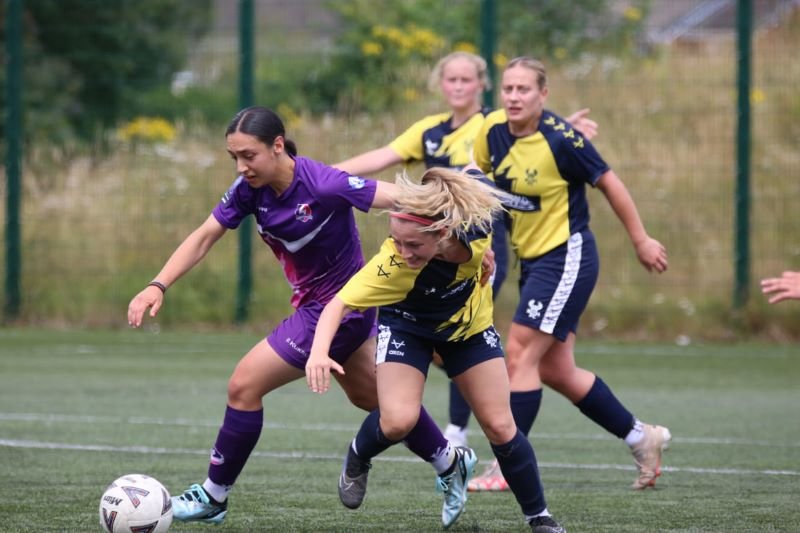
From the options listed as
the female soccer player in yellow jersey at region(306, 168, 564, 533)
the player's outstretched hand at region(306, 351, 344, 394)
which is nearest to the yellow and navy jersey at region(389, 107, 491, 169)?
the female soccer player in yellow jersey at region(306, 168, 564, 533)

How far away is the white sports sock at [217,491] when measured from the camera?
5223 mm

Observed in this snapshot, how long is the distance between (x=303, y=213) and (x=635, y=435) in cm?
207

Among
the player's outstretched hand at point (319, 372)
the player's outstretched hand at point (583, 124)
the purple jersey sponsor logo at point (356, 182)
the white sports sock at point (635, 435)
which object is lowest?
the white sports sock at point (635, 435)

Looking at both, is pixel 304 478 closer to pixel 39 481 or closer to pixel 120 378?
pixel 39 481

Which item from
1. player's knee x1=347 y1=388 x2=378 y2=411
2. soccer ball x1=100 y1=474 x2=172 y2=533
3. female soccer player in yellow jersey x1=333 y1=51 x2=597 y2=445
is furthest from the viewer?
female soccer player in yellow jersey x1=333 y1=51 x2=597 y2=445

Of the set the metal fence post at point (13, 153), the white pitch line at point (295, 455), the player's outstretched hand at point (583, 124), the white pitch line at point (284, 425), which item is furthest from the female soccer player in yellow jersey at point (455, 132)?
the metal fence post at point (13, 153)

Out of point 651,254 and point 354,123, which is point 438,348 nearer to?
point 651,254

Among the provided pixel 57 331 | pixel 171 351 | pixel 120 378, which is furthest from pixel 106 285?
pixel 120 378

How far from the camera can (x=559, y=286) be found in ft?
20.7

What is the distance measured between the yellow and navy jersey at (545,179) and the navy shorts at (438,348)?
134 cm

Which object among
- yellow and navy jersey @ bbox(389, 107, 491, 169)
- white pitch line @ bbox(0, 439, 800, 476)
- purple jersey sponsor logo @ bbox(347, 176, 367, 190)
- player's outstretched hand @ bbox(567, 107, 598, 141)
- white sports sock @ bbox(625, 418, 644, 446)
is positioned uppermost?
player's outstretched hand @ bbox(567, 107, 598, 141)

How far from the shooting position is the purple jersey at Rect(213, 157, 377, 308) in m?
5.32

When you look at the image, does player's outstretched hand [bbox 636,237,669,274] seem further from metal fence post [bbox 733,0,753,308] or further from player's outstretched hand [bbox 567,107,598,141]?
metal fence post [bbox 733,0,753,308]

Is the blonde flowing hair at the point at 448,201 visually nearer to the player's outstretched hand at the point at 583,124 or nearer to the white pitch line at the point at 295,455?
the player's outstretched hand at the point at 583,124
